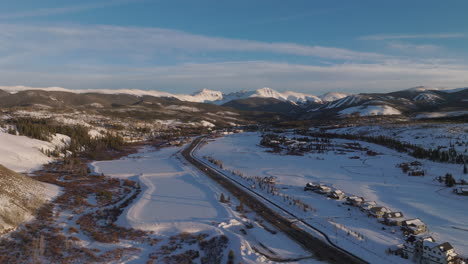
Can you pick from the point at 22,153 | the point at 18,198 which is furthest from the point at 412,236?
the point at 22,153

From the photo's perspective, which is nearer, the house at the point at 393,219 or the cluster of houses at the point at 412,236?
the cluster of houses at the point at 412,236

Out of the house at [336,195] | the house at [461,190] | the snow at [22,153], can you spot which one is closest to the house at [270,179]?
the house at [336,195]

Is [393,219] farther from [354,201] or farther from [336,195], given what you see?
[336,195]

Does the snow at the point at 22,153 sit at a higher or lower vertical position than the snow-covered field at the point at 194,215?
higher

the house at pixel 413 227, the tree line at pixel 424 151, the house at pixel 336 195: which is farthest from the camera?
the tree line at pixel 424 151

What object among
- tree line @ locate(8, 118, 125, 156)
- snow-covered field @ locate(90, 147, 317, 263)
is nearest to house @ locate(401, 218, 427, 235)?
snow-covered field @ locate(90, 147, 317, 263)

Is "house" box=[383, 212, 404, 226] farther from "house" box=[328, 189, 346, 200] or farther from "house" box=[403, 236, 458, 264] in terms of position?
"house" box=[328, 189, 346, 200]

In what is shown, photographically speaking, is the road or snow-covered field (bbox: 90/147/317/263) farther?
snow-covered field (bbox: 90/147/317/263)

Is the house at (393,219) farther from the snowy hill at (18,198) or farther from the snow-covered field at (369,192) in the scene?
the snowy hill at (18,198)

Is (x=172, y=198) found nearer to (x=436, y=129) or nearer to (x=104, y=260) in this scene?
(x=104, y=260)
